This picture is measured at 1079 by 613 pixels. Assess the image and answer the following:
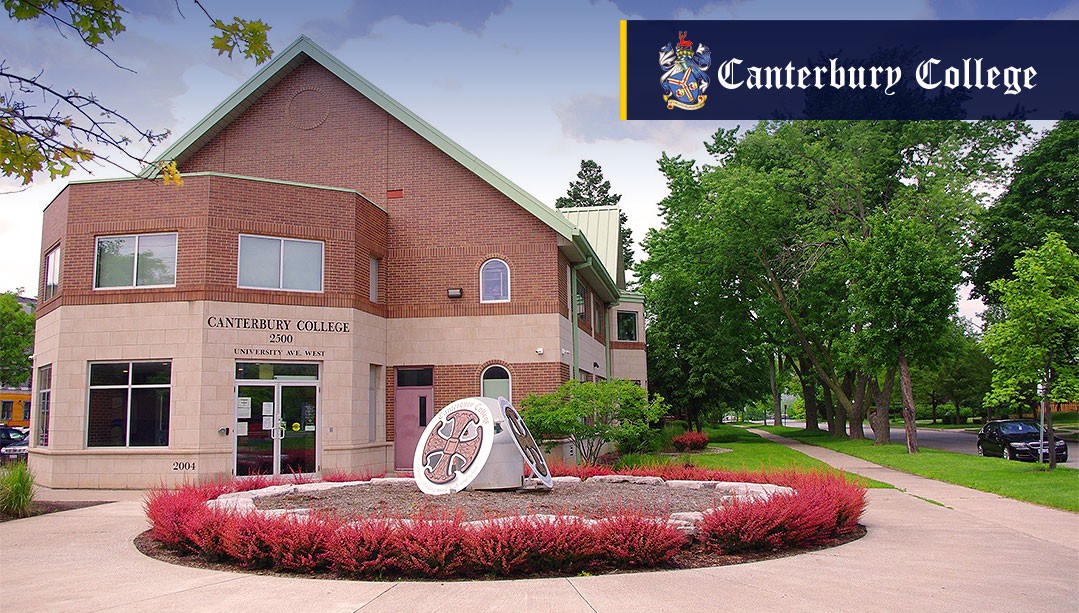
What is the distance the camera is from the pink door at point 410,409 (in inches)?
857

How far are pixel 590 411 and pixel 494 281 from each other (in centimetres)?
442

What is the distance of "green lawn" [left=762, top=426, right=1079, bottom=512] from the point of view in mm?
16078

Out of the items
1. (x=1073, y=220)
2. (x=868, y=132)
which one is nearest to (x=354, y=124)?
(x=868, y=132)

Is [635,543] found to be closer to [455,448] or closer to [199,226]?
[455,448]

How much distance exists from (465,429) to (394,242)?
990 cm

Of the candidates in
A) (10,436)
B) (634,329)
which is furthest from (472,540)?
(10,436)

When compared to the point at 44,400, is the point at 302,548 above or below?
below

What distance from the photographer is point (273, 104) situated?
23.5 meters

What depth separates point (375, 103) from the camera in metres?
22.8

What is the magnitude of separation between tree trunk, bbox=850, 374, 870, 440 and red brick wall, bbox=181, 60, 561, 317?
76.0 ft

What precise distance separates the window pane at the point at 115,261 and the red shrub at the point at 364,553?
1310cm

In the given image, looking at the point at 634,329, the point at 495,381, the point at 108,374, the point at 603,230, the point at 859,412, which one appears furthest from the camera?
the point at 859,412

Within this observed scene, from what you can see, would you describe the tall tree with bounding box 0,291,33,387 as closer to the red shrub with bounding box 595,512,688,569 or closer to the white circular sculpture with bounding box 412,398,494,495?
the white circular sculpture with bounding box 412,398,494,495

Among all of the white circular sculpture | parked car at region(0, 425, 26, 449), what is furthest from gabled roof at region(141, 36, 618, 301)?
parked car at region(0, 425, 26, 449)
